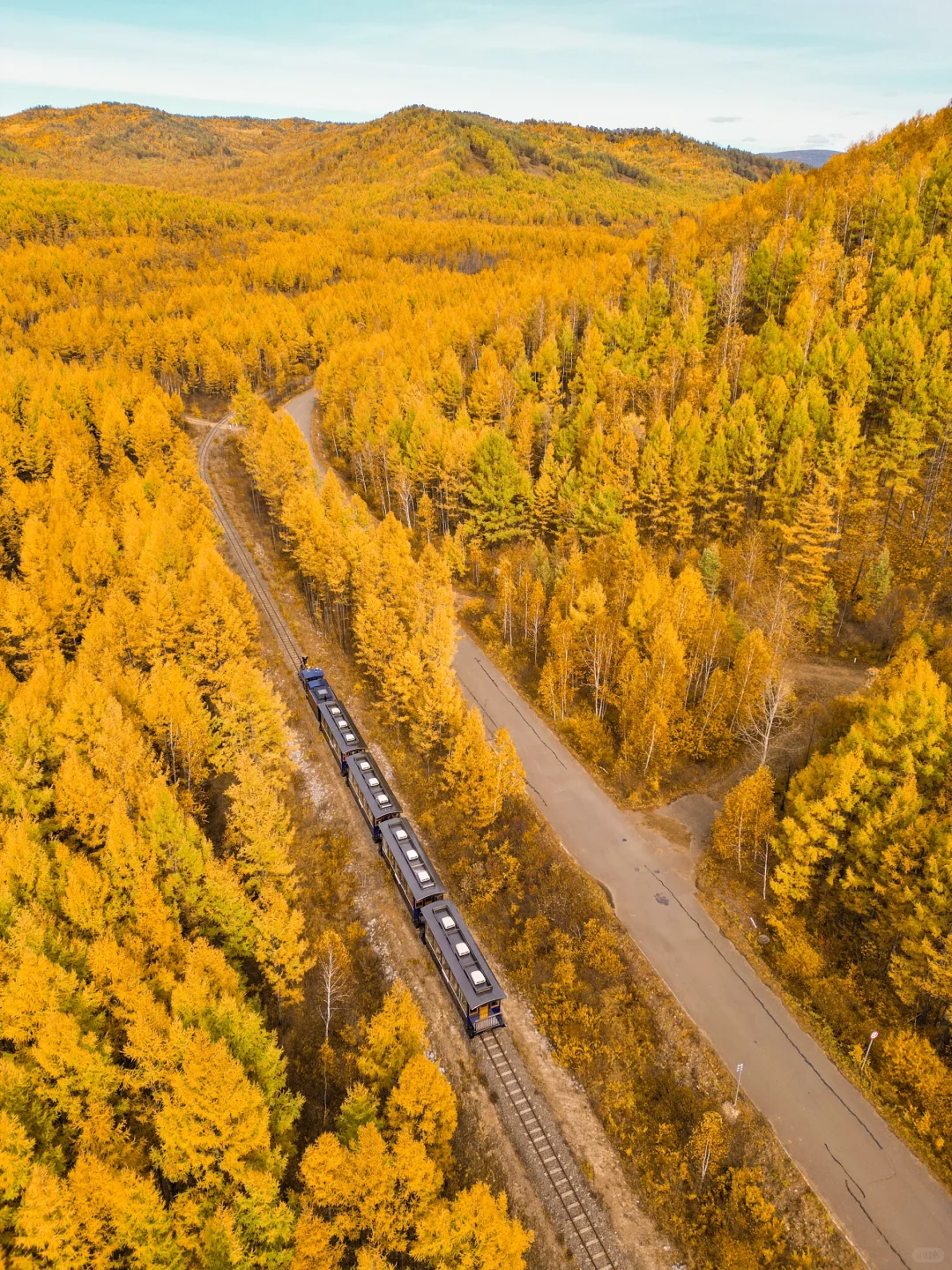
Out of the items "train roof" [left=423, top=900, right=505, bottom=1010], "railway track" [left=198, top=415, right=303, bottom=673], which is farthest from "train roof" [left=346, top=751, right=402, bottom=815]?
"railway track" [left=198, top=415, right=303, bottom=673]

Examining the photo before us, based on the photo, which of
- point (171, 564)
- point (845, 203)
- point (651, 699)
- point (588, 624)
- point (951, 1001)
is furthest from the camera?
point (845, 203)

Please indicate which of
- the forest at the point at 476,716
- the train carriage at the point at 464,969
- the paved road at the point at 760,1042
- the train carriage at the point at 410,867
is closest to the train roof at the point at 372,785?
the train carriage at the point at 410,867

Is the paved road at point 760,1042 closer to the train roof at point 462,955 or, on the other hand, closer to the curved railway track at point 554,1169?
the curved railway track at point 554,1169

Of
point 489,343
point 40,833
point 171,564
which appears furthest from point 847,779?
point 489,343

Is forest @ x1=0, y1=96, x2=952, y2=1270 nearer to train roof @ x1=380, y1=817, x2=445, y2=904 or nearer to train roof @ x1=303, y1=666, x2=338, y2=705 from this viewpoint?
train roof @ x1=303, y1=666, x2=338, y2=705

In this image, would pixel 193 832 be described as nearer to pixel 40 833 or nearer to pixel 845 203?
pixel 40 833

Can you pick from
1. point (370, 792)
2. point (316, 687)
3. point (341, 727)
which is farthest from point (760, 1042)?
point (316, 687)

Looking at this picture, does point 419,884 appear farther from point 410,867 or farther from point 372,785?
point 372,785
